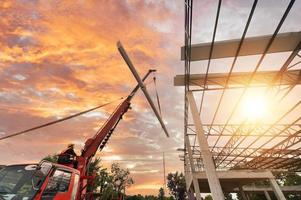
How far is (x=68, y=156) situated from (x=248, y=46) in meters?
9.36

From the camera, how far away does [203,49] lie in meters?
8.55

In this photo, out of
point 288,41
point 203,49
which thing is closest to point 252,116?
point 288,41

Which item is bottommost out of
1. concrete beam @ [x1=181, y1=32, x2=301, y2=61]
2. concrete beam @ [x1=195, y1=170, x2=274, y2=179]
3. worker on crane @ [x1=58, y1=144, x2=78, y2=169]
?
worker on crane @ [x1=58, y1=144, x2=78, y2=169]

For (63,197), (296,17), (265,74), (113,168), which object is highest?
(113,168)

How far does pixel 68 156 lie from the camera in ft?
28.1

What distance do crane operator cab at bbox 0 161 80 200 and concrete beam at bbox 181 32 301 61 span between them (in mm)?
7018

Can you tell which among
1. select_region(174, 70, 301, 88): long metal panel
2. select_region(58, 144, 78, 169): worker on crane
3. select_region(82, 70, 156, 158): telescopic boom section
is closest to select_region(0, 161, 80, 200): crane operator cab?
select_region(58, 144, 78, 169): worker on crane

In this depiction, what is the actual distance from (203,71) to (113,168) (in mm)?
65527

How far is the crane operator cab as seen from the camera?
5457mm

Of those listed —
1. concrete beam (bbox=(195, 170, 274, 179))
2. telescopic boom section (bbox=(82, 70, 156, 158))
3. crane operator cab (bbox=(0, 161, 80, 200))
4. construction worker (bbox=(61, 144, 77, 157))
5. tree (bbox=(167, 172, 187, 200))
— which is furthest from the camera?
tree (bbox=(167, 172, 187, 200))

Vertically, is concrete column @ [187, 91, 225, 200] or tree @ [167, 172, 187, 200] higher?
tree @ [167, 172, 187, 200]

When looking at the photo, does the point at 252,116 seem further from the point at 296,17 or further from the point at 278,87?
the point at 296,17

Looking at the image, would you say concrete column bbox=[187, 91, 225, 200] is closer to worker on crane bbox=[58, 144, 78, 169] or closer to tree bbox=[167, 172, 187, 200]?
worker on crane bbox=[58, 144, 78, 169]

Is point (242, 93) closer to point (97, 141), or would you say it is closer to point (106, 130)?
point (106, 130)
